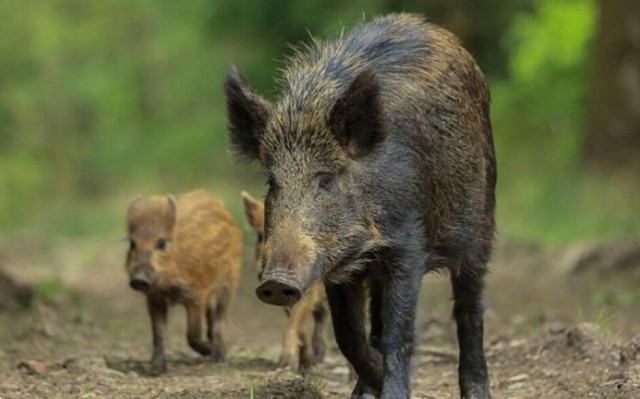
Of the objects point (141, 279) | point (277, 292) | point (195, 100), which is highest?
point (195, 100)

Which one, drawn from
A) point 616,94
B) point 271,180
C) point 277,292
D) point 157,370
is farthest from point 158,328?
point 616,94

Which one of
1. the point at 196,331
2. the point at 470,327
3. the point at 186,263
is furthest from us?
the point at 186,263

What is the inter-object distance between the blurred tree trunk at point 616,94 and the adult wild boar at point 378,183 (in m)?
8.23

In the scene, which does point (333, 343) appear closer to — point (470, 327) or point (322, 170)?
point (470, 327)

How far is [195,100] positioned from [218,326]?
81.2ft

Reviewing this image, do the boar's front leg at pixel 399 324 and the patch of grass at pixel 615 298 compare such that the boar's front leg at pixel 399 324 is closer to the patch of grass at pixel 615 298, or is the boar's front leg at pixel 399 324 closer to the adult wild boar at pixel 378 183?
the adult wild boar at pixel 378 183

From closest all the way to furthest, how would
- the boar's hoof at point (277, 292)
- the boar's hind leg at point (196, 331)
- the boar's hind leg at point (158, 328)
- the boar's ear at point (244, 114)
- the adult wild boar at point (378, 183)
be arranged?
1. the boar's hoof at point (277, 292)
2. the adult wild boar at point (378, 183)
3. the boar's ear at point (244, 114)
4. the boar's hind leg at point (158, 328)
5. the boar's hind leg at point (196, 331)

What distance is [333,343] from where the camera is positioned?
10281 millimetres

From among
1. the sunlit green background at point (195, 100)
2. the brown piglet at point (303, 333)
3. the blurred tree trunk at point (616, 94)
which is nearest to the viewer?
the brown piglet at point (303, 333)

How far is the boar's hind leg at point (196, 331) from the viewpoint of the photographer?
909 centimetres

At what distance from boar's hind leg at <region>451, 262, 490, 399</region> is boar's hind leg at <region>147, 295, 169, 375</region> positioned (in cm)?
220

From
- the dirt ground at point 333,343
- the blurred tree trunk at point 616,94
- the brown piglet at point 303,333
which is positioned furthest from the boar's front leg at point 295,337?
the blurred tree trunk at point 616,94

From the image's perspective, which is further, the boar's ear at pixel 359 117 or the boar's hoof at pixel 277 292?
the boar's ear at pixel 359 117

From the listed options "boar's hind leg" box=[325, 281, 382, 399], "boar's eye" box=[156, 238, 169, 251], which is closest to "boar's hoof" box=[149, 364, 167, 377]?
Answer: "boar's eye" box=[156, 238, 169, 251]
